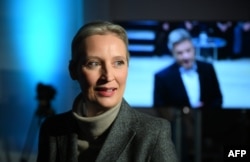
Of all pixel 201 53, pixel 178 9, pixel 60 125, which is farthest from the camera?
pixel 178 9

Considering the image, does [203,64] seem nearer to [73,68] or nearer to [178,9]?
[178,9]

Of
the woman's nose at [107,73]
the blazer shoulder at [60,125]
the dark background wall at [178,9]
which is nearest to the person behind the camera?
the woman's nose at [107,73]

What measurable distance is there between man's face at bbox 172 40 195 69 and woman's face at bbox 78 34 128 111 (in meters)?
2.17

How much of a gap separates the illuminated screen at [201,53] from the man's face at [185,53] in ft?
0.13

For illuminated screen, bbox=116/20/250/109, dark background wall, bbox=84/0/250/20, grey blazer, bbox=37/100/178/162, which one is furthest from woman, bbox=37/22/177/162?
dark background wall, bbox=84/0/250/20

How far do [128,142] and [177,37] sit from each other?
217 cm

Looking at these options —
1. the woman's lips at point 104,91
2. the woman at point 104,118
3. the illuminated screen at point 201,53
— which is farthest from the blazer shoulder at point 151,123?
the illuminated screen at point 201,53

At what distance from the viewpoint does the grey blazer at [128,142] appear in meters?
0.70

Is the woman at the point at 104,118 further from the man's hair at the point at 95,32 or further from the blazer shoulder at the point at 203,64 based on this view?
the blazer shoulder at the point at 203,64

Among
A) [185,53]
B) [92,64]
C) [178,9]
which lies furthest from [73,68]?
[178,9]

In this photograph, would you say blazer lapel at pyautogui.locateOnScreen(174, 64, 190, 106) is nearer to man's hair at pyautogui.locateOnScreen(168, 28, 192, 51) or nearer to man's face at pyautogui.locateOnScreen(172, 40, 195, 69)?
man's face at pyautogui.locateOnScreen(172, 40, 195, 69)

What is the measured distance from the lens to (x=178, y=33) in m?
2.81

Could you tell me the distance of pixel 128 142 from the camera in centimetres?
73

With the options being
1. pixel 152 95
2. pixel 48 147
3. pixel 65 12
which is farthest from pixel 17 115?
pixel 48 147
